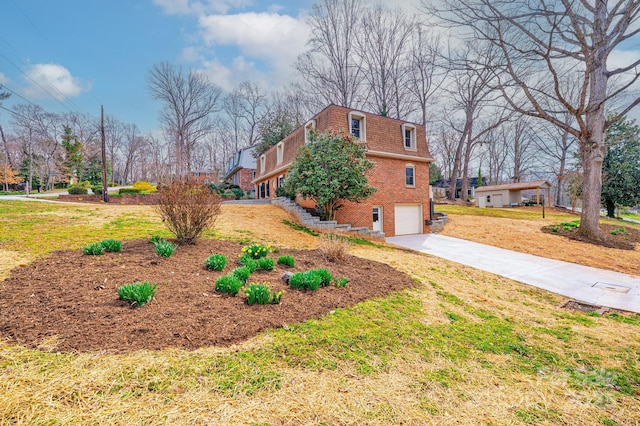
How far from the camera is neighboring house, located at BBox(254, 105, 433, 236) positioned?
12.6m

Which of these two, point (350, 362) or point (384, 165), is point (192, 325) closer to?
point (350, 362)

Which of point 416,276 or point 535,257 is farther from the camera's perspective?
point 535,257

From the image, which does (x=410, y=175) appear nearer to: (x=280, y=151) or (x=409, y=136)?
(x=409, y=136)

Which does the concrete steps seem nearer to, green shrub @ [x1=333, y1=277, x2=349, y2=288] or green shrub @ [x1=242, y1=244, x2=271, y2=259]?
green shrub @ [x1=242, y1=244, x2=271, y2=259]

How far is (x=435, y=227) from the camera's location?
1465cm

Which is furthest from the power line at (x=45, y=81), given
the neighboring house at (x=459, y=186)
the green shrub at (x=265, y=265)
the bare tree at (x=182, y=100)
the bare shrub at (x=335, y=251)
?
the neighboring house at (x=459, y=186)

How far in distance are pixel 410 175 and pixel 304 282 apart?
12014 millimetres

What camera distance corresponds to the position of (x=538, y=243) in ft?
36.6

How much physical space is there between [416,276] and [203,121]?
3416cm

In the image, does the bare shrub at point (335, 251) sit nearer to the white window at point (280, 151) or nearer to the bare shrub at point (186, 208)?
the bare shrub at point (186, 208)

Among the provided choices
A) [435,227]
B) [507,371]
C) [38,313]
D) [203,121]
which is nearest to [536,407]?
[507,371]

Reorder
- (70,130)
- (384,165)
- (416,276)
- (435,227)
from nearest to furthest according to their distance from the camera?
(416,276) → (384,165) → (435,227) → (70,130)

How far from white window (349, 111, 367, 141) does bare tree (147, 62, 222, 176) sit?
23.3 metres

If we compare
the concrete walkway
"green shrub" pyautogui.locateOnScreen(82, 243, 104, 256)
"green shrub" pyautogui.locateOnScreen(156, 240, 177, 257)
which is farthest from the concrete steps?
"green shrub" pyautogui.locateOnScreen(82, 243, 104, 256)
